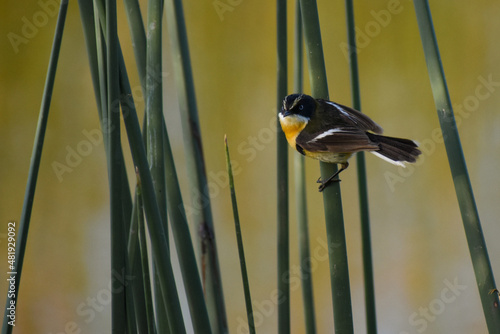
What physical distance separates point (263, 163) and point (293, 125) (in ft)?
5.42

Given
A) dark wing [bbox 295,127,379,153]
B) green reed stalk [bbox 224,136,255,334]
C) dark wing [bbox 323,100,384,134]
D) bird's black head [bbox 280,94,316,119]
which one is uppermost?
bird's black head [bbox 280,94,316,119]

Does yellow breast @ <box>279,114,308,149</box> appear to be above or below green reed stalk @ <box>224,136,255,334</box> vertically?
above

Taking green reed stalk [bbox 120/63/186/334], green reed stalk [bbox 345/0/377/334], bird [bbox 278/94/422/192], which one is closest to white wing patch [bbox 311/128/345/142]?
bird [bbox 278/94/422/192]

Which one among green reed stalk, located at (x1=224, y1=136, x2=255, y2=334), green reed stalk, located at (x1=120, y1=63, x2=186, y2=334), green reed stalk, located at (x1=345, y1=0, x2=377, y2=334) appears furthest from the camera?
green reed stalk, located at (x1=345, y1=0, x2=377, y2=334)

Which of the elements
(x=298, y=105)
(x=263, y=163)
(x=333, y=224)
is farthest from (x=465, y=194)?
(x=263, y=163)

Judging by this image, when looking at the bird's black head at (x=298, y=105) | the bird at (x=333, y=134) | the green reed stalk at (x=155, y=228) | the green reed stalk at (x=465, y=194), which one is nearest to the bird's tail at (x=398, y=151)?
the bird at (x=333, y=134)

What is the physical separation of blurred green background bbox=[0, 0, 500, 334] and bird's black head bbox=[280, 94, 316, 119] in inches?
57.6

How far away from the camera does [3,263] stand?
262 cm

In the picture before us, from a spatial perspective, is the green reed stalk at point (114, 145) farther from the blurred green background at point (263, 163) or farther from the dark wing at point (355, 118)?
the blurred green background at point (263, 163)

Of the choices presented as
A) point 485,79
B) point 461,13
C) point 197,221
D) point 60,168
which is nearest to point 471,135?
point 485,79

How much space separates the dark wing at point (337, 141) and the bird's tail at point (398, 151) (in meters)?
0.05

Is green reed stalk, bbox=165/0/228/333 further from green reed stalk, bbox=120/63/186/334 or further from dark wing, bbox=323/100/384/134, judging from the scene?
dark wing, bbox=323/100/384/134

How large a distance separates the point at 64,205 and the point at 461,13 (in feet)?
7.00

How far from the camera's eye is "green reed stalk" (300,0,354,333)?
0.67 m
